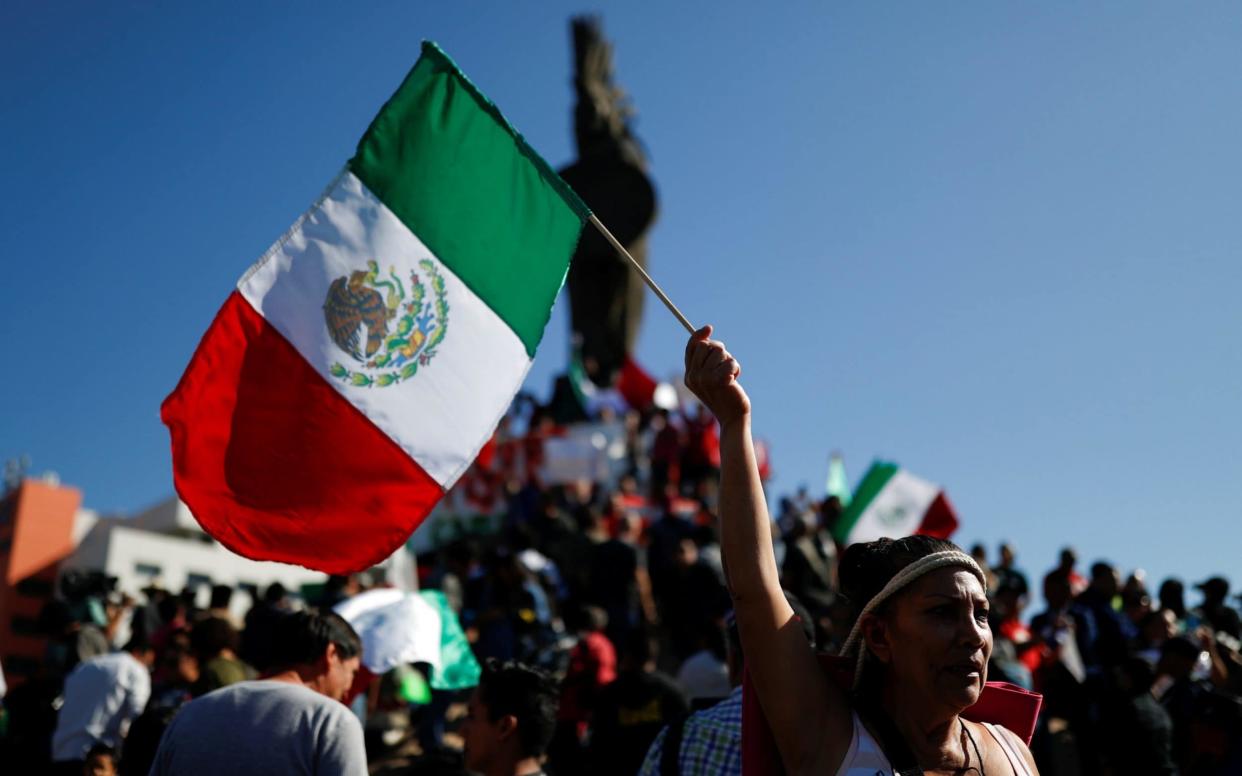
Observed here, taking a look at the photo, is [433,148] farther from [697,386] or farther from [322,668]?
[697,386]

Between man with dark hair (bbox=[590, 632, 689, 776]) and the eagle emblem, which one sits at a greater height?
the eagle emblem

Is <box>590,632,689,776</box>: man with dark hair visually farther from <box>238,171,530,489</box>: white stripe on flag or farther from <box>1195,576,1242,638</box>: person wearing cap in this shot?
<box>1195,576,1242,638</box>: person wearing cap

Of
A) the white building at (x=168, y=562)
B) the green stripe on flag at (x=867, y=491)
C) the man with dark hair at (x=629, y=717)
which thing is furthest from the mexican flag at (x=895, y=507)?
the white building at (x=168, y=562)

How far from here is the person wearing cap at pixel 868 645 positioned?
7.54ft

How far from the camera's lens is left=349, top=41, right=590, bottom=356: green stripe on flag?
431cm

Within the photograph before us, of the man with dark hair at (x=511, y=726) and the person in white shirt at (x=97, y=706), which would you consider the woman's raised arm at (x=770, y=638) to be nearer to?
the man with dark hair at (x=511, y=726)

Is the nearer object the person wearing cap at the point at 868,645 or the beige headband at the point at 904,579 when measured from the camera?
the person wearing cap at the point at 868,645

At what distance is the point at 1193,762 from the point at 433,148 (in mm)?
5705

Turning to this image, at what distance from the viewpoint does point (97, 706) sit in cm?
649

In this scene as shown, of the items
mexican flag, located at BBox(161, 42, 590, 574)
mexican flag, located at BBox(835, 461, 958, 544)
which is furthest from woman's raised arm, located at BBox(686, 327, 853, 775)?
mexican flag, located at BBox(835, 461, 958, 544)

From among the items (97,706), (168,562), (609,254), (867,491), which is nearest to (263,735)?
(97,706)

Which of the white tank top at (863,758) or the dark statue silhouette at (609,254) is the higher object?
the dark statue silhouette at (609,254)

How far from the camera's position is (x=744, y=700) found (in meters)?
2.42

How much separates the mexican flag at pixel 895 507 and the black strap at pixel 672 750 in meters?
7.29
